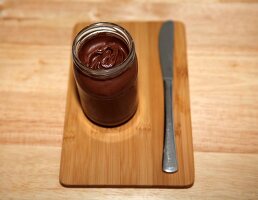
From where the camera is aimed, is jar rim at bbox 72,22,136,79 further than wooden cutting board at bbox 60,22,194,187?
No

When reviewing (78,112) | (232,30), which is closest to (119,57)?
(78,112)

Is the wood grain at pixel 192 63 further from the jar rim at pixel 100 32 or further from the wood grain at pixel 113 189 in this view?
the jar rim at pixel 100 32

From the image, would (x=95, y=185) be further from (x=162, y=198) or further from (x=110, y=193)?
(x=162, y=198)

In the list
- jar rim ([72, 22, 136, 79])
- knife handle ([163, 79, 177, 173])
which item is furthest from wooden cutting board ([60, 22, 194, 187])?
jar rim ([72, 22, 136, 79])

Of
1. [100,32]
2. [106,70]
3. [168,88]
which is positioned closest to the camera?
[106,70]

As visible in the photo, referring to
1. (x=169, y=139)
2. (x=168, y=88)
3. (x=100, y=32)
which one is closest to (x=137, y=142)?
(x=169, y=139)

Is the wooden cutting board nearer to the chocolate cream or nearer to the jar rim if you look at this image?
the chocolate cream

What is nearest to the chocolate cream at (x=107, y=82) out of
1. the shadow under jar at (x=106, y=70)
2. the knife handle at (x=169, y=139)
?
the shadow under jar at (x=106, y=70)

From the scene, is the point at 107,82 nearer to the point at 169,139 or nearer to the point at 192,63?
the point at 169,139
